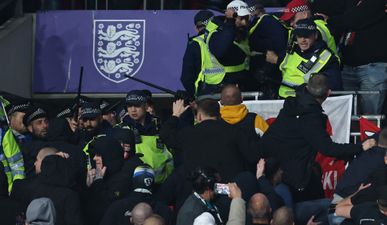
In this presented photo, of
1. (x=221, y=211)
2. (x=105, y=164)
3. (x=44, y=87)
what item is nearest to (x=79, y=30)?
(x=44, y=87)

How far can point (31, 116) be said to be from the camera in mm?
18422

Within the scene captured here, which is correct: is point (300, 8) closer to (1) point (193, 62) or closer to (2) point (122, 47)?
(1) point (193, 62)

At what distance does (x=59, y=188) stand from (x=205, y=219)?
6.47ft

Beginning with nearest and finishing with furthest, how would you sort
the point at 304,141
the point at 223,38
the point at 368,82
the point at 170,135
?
the point at 304,141 → the point at 170,135 → the point at 223,38 → the point at 368,82

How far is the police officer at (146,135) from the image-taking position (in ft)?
57.1

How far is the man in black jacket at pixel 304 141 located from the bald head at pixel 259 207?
118 cm

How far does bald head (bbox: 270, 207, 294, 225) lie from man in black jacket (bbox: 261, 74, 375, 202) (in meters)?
1.20

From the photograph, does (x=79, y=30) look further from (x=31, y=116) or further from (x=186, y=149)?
(x=186, y=149)

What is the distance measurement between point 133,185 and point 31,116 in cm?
290

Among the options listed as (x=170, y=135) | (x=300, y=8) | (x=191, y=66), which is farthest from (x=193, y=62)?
(x=170, y=135)

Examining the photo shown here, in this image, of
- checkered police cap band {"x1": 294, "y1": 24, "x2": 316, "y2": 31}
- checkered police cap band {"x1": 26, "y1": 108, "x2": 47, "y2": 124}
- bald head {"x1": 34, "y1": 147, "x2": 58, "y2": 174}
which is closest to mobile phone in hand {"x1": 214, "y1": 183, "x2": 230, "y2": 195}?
bald head {"x1": 34, "y1": 147, "x2": 58, "y2": 174}

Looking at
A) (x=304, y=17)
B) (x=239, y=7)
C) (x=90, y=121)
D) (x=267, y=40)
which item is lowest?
(x=90, y=121)

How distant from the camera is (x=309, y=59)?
1770cm

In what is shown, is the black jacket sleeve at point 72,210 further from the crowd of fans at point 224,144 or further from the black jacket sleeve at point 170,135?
the black jacket sleeve at point 170,135
